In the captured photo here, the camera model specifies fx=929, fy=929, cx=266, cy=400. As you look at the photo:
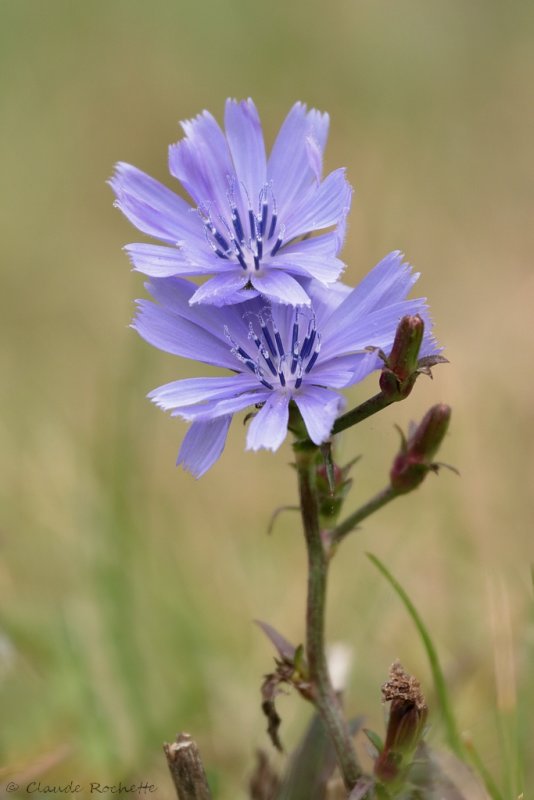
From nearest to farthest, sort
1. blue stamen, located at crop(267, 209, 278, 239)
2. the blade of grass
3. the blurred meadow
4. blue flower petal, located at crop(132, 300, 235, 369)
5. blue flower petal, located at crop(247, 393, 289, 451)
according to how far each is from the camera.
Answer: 1. blue flower petal, located at crop(247, 393, 289, 451)
2. blue flower petal, located at crop(132, 300, 235, 369)
3. blue stamen, located at crop(267, 209, 278, 239)
4. the blade of grass
5. the blurred meadow

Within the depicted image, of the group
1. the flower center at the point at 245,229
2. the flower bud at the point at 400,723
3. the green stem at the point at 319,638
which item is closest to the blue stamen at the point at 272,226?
the flower center at the point at 245,229

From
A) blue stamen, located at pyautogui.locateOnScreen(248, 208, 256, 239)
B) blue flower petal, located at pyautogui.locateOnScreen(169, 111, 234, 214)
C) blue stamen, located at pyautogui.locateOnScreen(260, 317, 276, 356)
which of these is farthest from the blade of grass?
blue flower petal, located at pyautogui.locateOnScreen(169, 111, 234, 214)

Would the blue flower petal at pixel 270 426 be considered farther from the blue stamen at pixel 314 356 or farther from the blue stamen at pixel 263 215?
the blue stamen at pixel 263 215

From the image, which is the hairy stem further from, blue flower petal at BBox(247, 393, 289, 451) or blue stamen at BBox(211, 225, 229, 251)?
blue stamen at BBox(211, 225, 229, 251)

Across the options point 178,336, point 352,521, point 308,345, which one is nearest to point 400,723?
point 352,521

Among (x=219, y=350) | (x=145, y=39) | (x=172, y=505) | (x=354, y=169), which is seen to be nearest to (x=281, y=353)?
(x=219, y=350)

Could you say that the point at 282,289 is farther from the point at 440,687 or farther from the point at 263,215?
the point at 440,687
